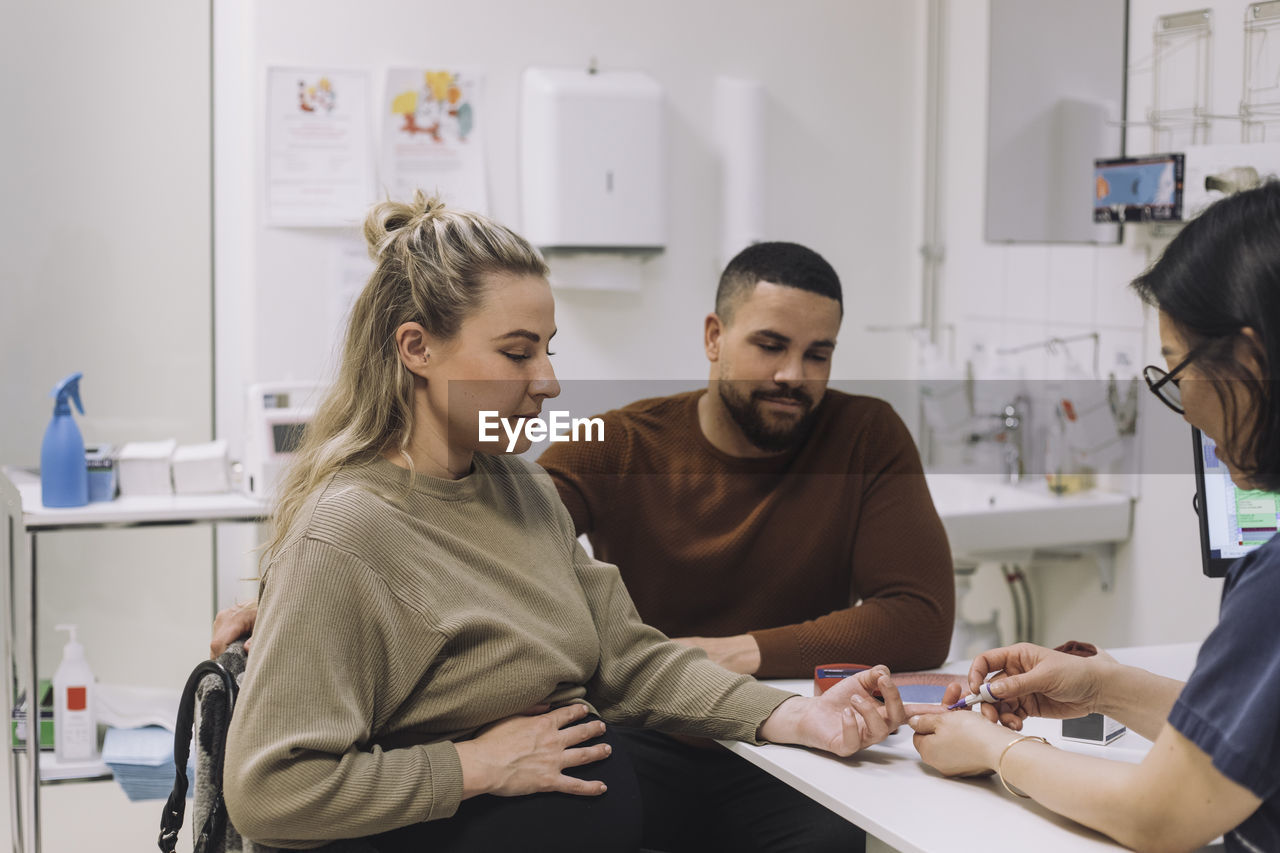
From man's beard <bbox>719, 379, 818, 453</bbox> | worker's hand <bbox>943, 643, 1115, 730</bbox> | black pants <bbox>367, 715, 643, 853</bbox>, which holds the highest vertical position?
man's beard <bbox>719, 379, 818, 453</bbox>

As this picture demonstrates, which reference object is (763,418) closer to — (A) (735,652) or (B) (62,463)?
(A) (735,652)

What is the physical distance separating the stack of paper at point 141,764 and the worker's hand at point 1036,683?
5.41 ft

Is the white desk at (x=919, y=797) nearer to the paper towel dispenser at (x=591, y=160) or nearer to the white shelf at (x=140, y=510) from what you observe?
the white shelf at (x=140, y=510)

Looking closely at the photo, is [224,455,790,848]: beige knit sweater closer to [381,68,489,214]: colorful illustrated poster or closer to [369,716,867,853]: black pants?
[369,716,867,853]: black pants

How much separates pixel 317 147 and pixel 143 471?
922mm

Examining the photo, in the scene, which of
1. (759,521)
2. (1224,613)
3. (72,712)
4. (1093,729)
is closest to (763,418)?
(759,521)

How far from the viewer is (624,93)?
313cm

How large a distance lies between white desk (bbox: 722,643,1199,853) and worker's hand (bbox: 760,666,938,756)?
Result: 17 mm

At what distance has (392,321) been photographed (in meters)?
1.45

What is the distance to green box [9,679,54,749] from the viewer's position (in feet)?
7.70

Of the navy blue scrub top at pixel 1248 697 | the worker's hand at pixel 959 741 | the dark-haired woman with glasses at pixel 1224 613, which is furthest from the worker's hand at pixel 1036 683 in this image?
the navy blue scrub top at pixel 1248 697

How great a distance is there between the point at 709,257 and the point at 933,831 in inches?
93.4

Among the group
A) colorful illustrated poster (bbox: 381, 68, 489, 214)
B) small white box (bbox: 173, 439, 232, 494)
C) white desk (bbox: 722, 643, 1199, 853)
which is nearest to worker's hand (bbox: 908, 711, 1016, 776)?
white desk (bbox: 722, 643, 1199, 853)

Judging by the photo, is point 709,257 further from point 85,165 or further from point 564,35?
point 85,165
